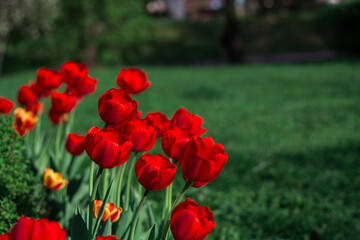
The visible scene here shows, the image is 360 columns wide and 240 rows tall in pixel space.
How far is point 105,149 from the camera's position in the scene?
1124 millimetres

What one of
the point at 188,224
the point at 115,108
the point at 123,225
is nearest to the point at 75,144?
the point at 123,225

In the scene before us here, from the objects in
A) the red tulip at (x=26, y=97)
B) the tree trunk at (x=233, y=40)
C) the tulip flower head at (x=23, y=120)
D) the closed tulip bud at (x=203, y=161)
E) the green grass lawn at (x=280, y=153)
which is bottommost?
the tree trunk at (x=233, y=40)

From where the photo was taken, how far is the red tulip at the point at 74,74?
1.88m

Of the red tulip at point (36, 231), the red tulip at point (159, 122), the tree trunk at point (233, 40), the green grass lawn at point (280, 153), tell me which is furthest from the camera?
the tree trunk at point (233, 40)

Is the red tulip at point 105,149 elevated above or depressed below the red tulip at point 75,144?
above

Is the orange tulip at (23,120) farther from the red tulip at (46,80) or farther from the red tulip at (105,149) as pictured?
the red tulip at (105,149)

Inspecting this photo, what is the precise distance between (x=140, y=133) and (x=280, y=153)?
10.6 feet

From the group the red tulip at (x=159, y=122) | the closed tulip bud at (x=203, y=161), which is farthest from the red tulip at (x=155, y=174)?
the red tulip at (x=159, y=122)

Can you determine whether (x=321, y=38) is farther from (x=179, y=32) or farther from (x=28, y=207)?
(x=28, y=207)

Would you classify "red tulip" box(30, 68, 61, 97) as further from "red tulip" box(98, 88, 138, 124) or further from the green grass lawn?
the green grass lawn

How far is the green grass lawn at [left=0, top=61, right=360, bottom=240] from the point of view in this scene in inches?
105

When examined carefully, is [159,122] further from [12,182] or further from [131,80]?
[12,182]

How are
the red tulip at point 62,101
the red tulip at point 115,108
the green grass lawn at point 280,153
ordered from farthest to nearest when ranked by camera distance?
1. the green grass lawn at point 280,153
2. the red tulip at point 62,101
3. the red tulip at point 115,108

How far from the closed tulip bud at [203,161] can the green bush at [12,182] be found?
80 cm
